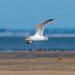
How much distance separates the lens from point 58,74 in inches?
1358

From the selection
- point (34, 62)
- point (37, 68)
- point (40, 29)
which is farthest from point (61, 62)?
point (40, 29)

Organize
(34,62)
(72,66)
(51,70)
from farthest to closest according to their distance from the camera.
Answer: (34,62), (72,66), (51,70)

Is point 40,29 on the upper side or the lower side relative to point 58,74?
upper

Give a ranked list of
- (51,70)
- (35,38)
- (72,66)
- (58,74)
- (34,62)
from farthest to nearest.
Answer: (34,62) < (72,66) < (51,70) < (58,74) < (35,38)

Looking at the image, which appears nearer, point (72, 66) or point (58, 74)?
point (58, 74)

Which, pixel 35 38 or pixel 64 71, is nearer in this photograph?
pixel 35 38

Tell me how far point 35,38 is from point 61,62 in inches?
712

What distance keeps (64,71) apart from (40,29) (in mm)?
10073

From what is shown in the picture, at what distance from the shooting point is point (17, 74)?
34.5m

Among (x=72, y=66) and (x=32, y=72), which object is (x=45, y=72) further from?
(x=72, y=66)

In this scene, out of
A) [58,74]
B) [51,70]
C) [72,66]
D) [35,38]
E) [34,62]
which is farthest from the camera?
[34,62]

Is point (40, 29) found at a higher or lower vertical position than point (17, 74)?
higher

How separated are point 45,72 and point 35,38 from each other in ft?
31.4

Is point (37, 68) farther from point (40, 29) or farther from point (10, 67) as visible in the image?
point (40, 29)
